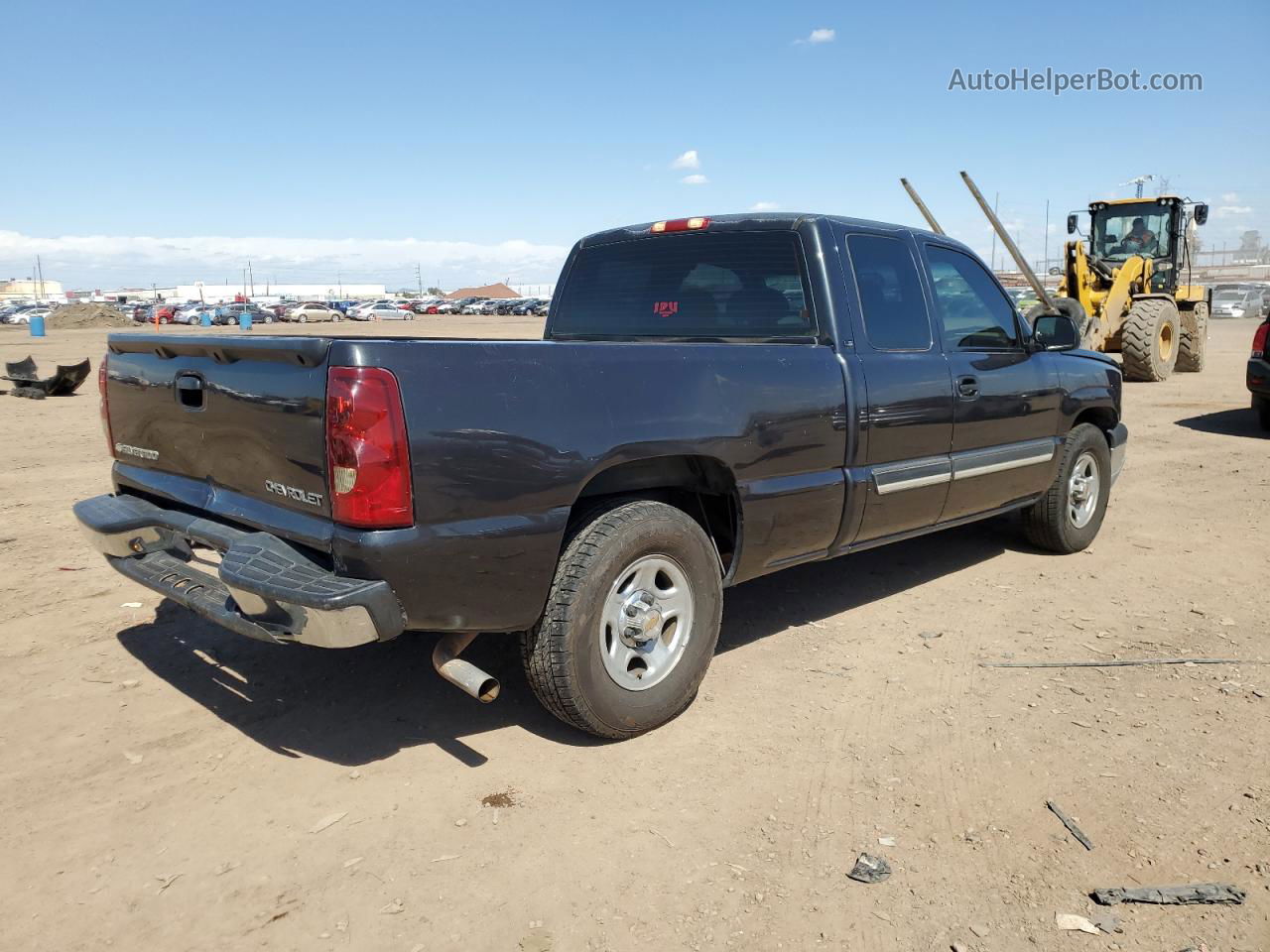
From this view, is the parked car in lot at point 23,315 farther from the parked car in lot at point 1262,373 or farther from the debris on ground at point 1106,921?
the debris on ground at point 1106,921

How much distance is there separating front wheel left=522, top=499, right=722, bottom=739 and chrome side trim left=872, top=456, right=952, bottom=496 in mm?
1052

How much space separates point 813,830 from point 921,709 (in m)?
1.07

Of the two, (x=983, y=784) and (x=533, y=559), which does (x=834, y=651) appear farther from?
(x=533, y=559)

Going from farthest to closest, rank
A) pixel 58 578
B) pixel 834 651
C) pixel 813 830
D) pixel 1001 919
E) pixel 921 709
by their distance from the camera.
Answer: pixel 58 578 → pixel 834 651 → pixel 921 709 → pixel 813 830 → pixel 1001 919

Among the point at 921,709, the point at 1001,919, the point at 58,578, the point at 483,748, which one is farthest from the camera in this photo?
the point at 58,578

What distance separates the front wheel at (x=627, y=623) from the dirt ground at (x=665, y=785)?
207 millimetres

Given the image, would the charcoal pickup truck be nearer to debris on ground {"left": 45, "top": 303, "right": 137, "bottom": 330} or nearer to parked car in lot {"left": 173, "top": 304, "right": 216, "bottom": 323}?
debris on ground {"left": 45, "top": 303, "right": 137, "bottom": 330}

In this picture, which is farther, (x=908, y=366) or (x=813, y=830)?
(x=908, y=366)

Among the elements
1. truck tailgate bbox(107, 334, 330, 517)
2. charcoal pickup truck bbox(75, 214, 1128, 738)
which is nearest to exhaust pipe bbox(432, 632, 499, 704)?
charcoal pickup truck bbox(75, 214, 1128, 738)

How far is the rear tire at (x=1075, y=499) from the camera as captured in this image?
230 inches

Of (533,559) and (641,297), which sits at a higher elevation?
(641,297)

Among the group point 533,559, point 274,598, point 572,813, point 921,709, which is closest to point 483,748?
point 572,813

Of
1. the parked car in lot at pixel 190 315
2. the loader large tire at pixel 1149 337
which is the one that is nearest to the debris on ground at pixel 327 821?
the loader large tire at pixel 1149 337

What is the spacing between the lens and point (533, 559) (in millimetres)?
3119
